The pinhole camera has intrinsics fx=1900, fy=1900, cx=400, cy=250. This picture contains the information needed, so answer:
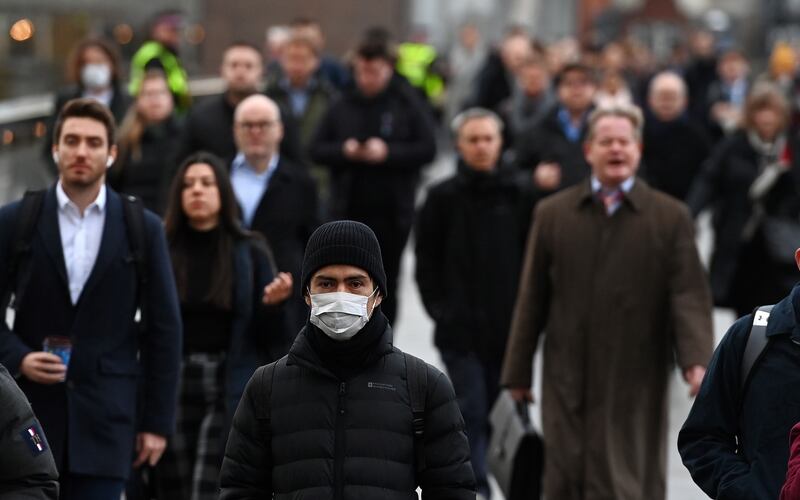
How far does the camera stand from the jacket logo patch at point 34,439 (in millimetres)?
4484

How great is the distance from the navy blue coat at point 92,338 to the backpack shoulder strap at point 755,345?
254cm

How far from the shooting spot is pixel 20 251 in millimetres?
6609

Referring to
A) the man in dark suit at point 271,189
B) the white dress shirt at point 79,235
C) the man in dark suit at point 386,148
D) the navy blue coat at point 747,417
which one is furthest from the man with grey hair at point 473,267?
the navy blue coat at point 747,417

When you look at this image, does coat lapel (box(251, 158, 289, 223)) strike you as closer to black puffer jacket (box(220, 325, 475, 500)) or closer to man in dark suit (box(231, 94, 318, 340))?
man in dark suit (box(231, 94, 318, 340))

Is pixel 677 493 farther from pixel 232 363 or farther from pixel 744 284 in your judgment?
pixel 232 363

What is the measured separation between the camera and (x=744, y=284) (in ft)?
35.1

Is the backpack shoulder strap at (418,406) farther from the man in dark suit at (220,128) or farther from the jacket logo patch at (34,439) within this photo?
the man in dark suit at (220,128)

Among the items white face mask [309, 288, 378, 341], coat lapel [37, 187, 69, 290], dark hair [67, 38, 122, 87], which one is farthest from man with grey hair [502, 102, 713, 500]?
dark hair [67, 38, 122, 87]

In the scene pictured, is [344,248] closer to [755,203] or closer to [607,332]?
[607,332]

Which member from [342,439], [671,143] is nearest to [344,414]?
[342,439]

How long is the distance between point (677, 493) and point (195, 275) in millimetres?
2974

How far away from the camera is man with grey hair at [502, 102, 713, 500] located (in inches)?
310

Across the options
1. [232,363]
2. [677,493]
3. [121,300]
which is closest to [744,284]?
[677,493]

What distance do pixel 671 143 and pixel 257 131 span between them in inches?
222
